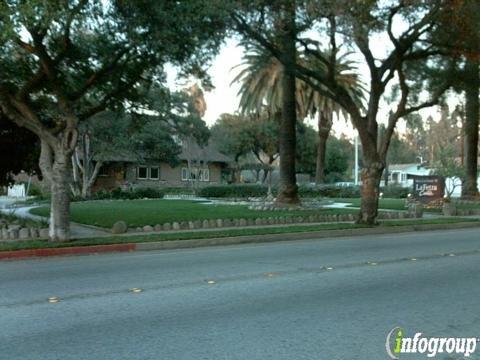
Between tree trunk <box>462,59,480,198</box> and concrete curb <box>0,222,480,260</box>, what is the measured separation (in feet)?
18.2

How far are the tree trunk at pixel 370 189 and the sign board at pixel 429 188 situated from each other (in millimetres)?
8936

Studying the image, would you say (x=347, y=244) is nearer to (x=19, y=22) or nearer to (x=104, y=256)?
(x=104, y=256)

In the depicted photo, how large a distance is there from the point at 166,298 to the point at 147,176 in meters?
44.9

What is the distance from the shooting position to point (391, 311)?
7082 millimetres

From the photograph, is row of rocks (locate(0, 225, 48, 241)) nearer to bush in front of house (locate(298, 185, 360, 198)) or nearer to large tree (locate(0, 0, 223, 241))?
large tree (locate(0, 0, 223, 241))

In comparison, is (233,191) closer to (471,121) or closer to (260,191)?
(260,191)

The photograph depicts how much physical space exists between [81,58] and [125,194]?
22381 mm

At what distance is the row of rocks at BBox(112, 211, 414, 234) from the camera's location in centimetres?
1675

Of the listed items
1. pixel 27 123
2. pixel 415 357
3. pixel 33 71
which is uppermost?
pixel 33 71

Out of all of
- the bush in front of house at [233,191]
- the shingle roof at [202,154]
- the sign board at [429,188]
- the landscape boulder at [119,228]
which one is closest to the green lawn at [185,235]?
the landscape boulder at [119,228]

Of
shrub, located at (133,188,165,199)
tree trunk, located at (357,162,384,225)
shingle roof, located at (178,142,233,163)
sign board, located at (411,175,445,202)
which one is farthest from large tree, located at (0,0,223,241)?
shingle roof, located at (178,142,233,163)

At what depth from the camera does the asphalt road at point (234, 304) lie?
5.64 metres

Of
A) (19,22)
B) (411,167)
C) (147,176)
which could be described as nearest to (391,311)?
(19,22)

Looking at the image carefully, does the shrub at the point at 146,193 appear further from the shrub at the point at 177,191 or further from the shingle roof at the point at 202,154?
the shingle roof at the point at 202,154
